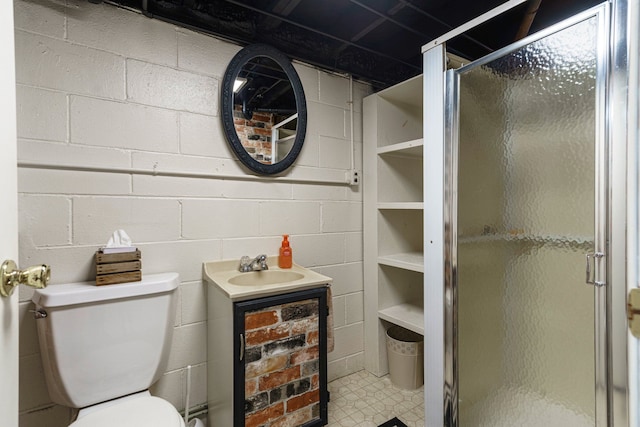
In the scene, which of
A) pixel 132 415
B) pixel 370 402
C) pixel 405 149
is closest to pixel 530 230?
pixel 405 149

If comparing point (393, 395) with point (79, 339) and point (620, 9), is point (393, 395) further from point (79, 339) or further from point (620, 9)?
point (620, 9)

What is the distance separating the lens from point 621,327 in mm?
935

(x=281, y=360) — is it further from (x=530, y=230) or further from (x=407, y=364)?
(x=530, y=230)

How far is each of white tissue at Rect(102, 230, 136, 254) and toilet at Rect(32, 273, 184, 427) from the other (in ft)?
0.52

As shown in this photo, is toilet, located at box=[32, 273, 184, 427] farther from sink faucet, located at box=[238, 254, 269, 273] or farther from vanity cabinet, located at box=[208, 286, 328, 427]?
sink faucet, located at box=[238, 254, 269, 273]

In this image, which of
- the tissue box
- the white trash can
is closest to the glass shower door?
the white trash can

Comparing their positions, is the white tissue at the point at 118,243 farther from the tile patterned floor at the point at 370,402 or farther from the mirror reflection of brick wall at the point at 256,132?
the tile patterned floor at the point at 370,402

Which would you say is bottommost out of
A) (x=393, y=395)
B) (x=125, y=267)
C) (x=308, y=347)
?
(x=393, y=395)

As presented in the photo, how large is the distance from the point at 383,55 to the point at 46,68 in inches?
75.0

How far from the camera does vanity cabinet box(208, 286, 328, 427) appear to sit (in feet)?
4.31

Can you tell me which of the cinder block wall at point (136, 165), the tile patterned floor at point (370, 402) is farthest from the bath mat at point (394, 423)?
the cinder block wall at point (136, 165)

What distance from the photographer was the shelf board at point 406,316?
1.87m

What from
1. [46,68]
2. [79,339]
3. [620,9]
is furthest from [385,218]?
[46,68]

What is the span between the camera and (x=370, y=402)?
1879mm
